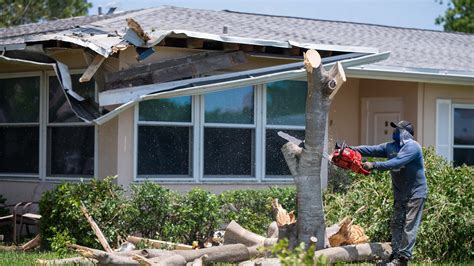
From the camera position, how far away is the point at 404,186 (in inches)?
475

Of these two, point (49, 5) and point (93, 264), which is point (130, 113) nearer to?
point (93, 264)

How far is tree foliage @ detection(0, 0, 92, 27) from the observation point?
36812mm

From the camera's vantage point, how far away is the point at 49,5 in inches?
1565

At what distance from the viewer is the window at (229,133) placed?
15.1 metres

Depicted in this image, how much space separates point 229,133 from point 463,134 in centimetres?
582

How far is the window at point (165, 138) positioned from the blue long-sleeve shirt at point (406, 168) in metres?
3.58

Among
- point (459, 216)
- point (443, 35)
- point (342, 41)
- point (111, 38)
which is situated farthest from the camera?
point (443, 35)

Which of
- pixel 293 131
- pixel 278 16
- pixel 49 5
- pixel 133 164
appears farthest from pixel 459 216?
pixel 49 5

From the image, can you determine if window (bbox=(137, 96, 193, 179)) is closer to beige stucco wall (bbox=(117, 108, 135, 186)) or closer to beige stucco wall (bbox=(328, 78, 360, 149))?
beige stucco wall (bbox=(117, 108, 135, 186))

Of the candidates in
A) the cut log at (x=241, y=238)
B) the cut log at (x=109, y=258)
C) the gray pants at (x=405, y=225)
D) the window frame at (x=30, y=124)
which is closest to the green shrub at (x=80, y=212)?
the cut log at (x=241, y=238)

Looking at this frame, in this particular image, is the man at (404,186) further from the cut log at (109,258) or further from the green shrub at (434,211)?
the cut log at (109,258)

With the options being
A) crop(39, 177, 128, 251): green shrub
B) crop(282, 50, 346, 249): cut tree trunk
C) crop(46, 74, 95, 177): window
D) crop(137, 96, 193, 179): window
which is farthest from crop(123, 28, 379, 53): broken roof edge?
crop(282, 50, 346, 249): cut tree trunk

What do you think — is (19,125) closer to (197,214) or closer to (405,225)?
(197,214)

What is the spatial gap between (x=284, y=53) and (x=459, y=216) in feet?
13.9
